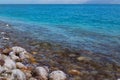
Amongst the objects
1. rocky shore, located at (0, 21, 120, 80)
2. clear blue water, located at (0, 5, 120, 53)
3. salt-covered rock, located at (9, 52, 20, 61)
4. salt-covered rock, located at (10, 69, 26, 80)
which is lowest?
clear blue water, located at (0, 5, 120, 53)

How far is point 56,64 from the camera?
16.5 meters

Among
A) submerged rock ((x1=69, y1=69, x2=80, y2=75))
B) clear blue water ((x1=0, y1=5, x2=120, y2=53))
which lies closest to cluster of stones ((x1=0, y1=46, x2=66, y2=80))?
submerged rock ((x1=69, y1=69, x2=80, y2=75))

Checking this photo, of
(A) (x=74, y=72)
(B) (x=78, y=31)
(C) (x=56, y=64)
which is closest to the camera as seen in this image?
(A) (x=74, y=72)

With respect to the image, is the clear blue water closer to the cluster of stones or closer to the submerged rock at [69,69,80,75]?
the submerged rock at [69,69,80,75]

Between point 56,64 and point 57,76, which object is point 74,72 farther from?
point 56,64

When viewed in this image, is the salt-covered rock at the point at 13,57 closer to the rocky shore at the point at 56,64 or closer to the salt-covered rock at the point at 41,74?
the rocky shore at the point at 56,64

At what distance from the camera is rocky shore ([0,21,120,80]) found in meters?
13.2

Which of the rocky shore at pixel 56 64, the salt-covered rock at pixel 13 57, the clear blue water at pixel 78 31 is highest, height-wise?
the salt-covered rock at pixel 13 57

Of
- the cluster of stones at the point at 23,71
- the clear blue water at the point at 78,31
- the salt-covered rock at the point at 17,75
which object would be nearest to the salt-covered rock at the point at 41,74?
the cluster of stones at the point at 23,71

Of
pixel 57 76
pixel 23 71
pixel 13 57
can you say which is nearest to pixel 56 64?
pixel 13 57

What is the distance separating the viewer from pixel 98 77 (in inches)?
562

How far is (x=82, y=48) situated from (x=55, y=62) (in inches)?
227

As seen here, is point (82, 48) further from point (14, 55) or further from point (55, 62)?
point (14, 55)

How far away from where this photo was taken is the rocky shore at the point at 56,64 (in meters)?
13.2
